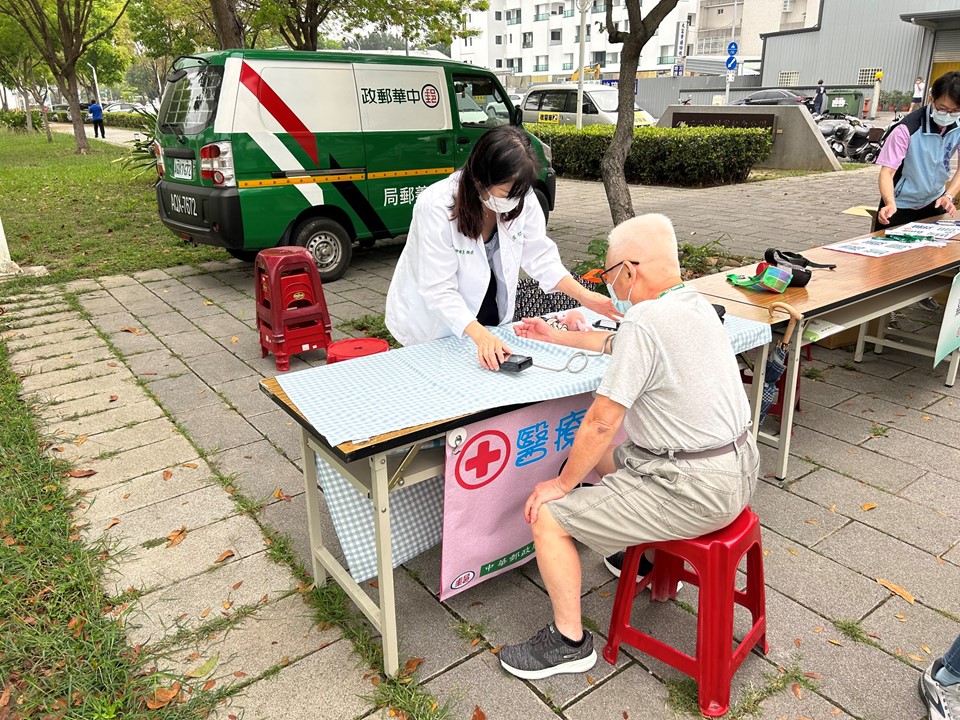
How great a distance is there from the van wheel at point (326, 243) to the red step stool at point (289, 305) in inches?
Result: 65.7

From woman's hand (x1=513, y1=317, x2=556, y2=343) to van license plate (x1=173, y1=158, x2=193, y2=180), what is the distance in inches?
181

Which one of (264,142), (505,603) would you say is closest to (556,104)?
(264,142)

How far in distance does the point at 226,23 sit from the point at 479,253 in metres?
8.37

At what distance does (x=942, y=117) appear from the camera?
Answer: 4.56m

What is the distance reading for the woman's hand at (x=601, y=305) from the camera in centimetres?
298

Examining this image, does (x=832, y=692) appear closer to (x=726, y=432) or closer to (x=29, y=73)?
(x=726, y=432)

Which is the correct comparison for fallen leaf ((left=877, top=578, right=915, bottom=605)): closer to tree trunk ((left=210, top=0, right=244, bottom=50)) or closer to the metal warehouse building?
tree trunk ((left=210, top=0, right=244, bottom=50))

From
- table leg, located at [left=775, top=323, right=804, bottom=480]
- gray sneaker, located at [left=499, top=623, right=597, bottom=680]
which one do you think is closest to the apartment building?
table leg, located at [left=775, top=323, right=804, bottom=480]

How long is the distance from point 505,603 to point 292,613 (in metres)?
0.77

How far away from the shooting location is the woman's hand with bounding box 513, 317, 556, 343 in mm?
2807

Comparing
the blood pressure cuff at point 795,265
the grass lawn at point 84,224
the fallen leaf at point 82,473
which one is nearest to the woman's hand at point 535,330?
the blood pressure cuff at point 795,265

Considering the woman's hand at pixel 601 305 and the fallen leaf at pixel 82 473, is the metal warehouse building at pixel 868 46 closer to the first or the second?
the woman's hand at pixel 601 305

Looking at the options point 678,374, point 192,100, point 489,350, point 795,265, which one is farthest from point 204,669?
point 192,100

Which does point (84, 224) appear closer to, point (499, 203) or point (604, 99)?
point (499, 203)
